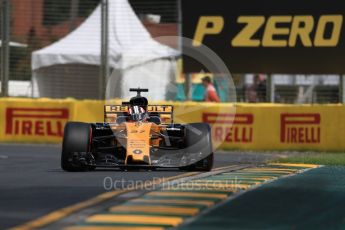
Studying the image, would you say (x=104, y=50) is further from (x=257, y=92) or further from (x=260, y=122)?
(x=260, y=122)

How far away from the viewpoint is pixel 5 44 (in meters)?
22.8

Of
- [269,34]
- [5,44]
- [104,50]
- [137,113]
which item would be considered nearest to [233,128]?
[269,34]

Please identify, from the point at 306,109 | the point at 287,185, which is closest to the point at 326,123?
the point at 306,109

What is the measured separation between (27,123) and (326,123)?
7074mm

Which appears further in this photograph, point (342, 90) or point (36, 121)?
point (36, 121)

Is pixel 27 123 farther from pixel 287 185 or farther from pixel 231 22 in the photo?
pixel 287 185

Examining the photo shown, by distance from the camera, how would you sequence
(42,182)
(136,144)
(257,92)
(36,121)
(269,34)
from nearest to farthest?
(42,182)
(136,144)
(36,121)
(269,34)
(257,92)

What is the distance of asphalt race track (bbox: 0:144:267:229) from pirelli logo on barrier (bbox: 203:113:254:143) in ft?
6.79

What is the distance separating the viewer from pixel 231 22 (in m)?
22.3

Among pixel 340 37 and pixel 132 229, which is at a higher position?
pixel 340 37

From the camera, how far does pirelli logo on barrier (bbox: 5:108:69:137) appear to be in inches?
858

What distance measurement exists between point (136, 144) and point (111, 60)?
41.8 ft

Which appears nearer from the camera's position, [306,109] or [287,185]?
[287,185]

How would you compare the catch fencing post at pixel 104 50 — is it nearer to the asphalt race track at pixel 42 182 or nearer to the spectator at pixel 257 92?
the spectator at pixel 257 92
